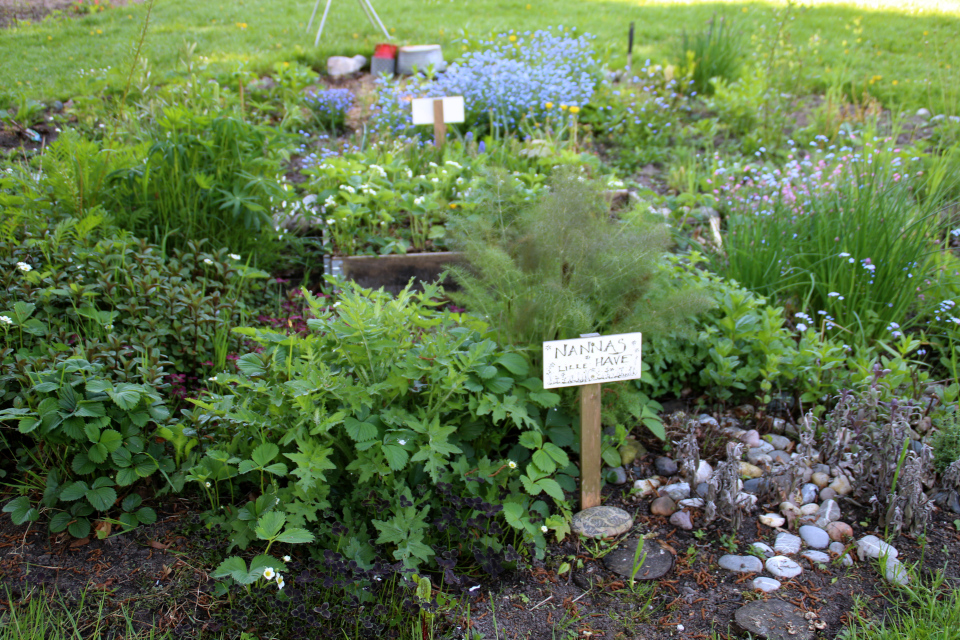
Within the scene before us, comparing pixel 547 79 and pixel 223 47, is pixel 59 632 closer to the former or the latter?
pixel 547 79

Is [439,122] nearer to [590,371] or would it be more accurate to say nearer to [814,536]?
[590,371]

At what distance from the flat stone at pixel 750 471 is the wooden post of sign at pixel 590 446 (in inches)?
23.8

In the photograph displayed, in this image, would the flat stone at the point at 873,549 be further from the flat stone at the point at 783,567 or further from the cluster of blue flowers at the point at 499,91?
the cluster of blue flowers at the point at 499,91

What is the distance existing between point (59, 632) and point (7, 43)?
3.75 m

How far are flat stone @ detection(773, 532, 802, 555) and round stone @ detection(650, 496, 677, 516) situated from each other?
1.09ft

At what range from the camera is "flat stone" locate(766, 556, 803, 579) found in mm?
1970

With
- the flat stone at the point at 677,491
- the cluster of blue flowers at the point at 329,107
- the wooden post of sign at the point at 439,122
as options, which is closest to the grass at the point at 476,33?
the cluster of blue flowers at the point at 329,107

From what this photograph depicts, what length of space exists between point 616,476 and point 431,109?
3.12m

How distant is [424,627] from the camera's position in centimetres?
179

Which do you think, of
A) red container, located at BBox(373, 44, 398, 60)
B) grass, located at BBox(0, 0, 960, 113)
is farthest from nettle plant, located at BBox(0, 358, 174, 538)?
red container, located at BBox(373, 44, 398, 60)

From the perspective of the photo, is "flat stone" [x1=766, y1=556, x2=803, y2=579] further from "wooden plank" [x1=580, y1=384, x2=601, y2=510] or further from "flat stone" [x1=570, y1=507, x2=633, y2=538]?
"wooden plank" [x1=580, y1=384, x2=601, y2=510]

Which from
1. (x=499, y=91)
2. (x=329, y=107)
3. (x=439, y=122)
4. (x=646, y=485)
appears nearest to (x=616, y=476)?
(x=646, y=485)

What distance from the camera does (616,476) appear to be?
2.39 m

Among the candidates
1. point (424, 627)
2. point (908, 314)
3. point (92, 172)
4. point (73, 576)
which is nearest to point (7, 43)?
point (92, 172)
